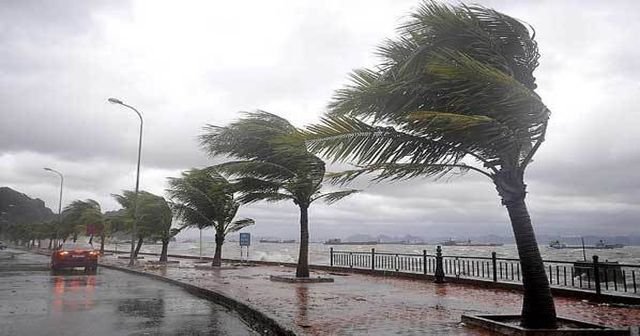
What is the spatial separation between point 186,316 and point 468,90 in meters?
6.83

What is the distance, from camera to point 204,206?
1089 inches

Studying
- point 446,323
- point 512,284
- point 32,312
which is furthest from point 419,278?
point 32,312

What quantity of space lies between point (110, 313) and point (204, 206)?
17031 mm

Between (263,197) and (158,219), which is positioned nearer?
(263,197)

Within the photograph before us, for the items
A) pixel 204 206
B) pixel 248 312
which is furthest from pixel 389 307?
pixel 204 206

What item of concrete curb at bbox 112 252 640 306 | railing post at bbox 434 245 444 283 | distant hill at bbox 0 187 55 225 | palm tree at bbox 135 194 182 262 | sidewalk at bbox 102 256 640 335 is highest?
distant hill at bbox 0 187 55 225

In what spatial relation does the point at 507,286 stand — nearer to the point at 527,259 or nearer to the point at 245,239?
the point at 527,259

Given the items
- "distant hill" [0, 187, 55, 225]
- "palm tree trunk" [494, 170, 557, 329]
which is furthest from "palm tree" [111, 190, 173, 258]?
"distant hill" [0, 187, 55, 225]

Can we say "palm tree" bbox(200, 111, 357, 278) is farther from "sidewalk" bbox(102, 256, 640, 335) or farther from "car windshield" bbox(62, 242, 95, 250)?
"car windshield" bbox(62, 242, 95, 250)

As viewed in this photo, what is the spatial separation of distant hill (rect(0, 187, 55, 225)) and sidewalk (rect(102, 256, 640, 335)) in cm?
15221

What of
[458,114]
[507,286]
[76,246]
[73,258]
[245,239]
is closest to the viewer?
[458,114]

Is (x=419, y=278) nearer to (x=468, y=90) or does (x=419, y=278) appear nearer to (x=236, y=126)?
(x=236, y=126)

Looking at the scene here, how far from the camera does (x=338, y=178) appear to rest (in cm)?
895

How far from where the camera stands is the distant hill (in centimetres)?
15038
